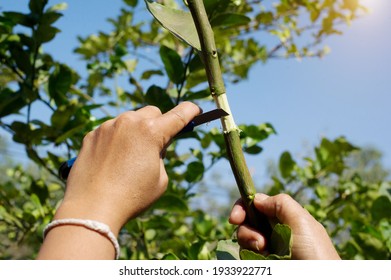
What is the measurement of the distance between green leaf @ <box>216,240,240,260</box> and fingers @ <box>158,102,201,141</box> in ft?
0.71

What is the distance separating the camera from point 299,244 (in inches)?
27.8

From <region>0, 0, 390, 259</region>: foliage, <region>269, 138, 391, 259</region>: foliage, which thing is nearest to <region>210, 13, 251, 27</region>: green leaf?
<region>0, 0, 390, 259</region>: foliage

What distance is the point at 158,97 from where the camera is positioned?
115 cm

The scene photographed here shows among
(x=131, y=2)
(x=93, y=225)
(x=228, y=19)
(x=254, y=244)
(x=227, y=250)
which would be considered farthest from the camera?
(x=131, y=2)

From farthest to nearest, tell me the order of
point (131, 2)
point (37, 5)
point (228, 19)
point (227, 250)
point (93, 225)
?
1. point (131, 2)
2. point (37, 5)
3. point (228, 19)
4. point (227, 250)
5. point (93, 225)

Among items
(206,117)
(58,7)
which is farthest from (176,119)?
(58,7)

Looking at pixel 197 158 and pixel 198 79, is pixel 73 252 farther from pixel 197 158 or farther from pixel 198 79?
pixel 197 158

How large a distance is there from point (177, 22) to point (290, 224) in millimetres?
324

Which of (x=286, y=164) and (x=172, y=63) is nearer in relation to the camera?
(x=172, y=63)

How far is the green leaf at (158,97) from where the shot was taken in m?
1.14

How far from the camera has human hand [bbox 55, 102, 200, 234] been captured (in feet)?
1.98

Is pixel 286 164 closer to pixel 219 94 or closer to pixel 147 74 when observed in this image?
pixel 147 74

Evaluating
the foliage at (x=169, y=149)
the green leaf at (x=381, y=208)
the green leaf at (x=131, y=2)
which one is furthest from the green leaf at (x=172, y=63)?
the green leaf at (x=131, y=2)
